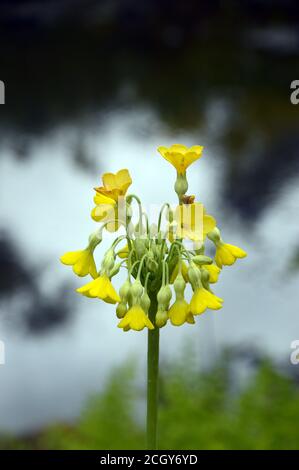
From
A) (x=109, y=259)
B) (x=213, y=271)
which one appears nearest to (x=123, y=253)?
(x=109, y=259)

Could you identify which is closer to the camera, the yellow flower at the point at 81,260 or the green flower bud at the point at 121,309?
the green flower bud at the point at 121,309

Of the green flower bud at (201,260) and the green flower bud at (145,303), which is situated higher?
the green flower bud at (201,260)

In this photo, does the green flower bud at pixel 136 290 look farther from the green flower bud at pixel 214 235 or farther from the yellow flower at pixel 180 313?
the green flower bud at pixel 214 235

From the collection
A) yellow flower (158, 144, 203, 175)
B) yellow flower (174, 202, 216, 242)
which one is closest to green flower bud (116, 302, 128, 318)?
yellow flower (174, 202, 216, 242)

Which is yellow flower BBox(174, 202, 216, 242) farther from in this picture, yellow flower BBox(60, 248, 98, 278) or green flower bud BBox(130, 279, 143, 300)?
yellow flower BBox(60, 248, 98, 278)

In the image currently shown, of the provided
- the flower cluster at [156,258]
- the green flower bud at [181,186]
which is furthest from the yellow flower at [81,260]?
the green flower bud at [181,186]

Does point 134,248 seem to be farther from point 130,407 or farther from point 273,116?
point 273,116
